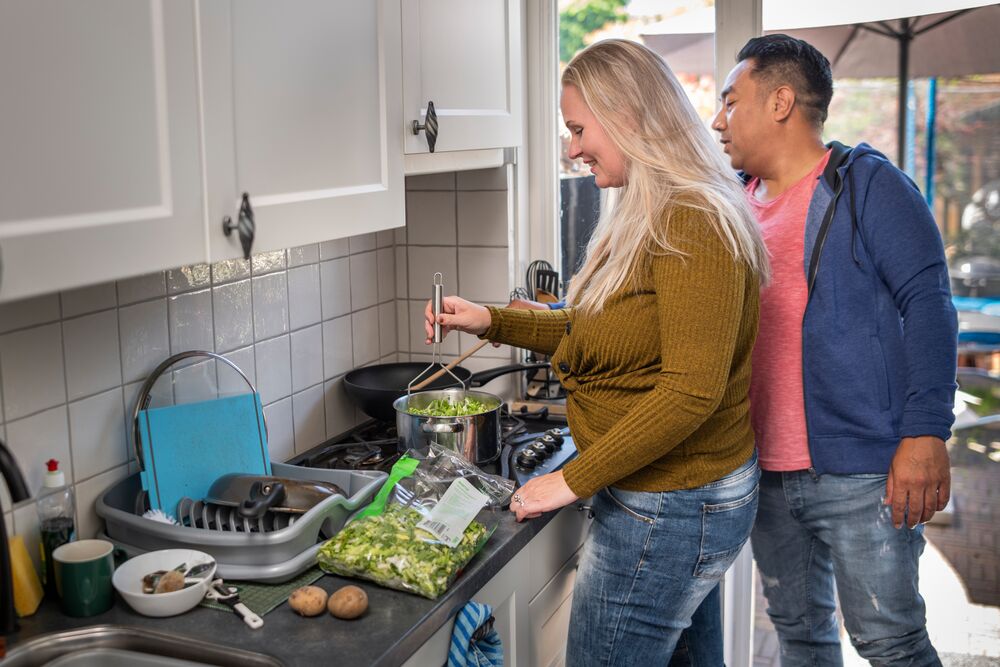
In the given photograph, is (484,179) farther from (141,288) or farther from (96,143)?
(96,143)

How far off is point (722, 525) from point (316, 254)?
41.7 inches

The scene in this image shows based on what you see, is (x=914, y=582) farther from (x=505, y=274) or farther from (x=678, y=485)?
(x=505, y=274)

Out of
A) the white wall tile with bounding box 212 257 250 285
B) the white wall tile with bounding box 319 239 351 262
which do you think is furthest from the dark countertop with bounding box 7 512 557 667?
the white wall tile with bounding box 319 239 351 262

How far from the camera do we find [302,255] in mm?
2201

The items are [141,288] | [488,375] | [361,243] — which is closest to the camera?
[141,288]

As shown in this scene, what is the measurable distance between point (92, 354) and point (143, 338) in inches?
4.7

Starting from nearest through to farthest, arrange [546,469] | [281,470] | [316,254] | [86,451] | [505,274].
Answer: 1. [86,451]
2. [281,470]
3. [546,469]
4. [316,254]
5. [505,274]

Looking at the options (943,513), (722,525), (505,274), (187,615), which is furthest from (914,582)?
(187,615)

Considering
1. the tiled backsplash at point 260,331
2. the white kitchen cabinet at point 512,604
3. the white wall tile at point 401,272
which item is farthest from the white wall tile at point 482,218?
the white kitchen cabinet at point 512,604

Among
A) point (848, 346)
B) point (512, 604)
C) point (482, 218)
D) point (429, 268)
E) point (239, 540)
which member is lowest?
point (512, 604)

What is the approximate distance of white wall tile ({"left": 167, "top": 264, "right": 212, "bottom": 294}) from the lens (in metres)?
1.82

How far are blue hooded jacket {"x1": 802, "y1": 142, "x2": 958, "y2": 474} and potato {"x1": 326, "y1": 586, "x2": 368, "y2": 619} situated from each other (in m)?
0.93

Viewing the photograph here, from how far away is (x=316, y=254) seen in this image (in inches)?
88.8

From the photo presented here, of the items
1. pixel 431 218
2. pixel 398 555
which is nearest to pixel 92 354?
pixel 398 555
